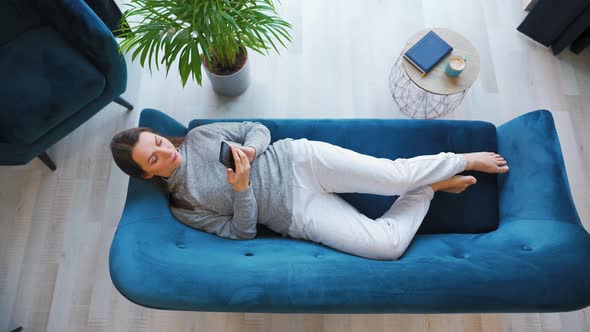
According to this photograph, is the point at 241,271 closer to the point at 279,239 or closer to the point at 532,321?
the point at 279,239

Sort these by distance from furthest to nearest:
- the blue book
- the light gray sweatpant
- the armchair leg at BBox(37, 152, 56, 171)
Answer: the armchair leg at BBox(37, 152, 56, 171) < the blue book < the light gray sweatpant

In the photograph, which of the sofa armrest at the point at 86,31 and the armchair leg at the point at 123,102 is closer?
the sofa armrest at the point at 86,31

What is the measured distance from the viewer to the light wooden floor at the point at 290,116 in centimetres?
175

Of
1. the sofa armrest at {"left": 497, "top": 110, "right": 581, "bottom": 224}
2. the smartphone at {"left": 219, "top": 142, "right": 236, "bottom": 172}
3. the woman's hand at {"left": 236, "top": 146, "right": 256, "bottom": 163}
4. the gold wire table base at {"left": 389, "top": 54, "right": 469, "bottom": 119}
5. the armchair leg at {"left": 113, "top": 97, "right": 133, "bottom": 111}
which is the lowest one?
the armchair leg at {"left": 113, "top": 97, "right": 133, "bottom": 111}

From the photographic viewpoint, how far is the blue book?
5.40 feet

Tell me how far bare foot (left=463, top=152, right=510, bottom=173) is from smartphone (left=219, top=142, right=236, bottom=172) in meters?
0.97

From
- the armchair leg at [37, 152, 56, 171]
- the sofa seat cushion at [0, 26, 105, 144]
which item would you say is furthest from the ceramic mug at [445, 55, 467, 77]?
the armchair leg at [37, 152, 56, 171]

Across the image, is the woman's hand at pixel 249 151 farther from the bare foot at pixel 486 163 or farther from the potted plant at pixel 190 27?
the bare foot at pixel 486 163

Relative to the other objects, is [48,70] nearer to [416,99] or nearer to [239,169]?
[239,169]

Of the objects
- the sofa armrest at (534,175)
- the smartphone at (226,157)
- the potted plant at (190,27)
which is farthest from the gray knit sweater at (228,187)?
the sofa armrest at (534,175)

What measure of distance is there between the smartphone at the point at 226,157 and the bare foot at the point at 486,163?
3.17 feet

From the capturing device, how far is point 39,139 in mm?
1702

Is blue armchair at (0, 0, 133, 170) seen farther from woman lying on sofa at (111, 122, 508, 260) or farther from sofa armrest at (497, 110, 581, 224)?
sofa armrest at (497, 110, 581, 224)

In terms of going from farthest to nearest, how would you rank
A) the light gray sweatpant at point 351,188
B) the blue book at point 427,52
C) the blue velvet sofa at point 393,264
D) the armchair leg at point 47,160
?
the armchair leg at point 47,160
the blue book at point 427,52
the light gray sweatpant at point 351,188
the blue velvet sofa at point 393,264
